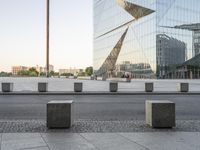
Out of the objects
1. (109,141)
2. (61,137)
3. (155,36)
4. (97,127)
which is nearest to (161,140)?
(109,141)

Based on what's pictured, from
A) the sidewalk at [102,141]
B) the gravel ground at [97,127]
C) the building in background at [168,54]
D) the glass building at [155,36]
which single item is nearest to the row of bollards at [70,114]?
the gravel ground at [97,127]

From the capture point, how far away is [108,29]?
379ft

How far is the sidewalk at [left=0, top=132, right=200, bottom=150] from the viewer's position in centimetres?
779

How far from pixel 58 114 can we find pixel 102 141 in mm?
2191

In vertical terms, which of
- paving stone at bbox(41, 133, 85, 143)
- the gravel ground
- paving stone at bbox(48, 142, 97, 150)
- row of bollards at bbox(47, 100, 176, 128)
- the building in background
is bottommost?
paving stone at bbox(48, 142, 97, 150)

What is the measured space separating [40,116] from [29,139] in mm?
5280

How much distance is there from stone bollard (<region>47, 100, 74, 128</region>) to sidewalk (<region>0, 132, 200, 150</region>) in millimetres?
796

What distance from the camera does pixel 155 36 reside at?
3265 inches

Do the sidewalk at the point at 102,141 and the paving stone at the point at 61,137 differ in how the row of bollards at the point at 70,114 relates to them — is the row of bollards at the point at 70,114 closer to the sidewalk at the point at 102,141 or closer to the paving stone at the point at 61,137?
the sidewalk at the point at 102,141

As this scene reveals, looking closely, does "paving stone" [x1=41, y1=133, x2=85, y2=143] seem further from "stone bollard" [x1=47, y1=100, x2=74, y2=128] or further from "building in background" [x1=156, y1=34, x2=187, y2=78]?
"building in background" [x1=156, y1=34, x2=187, y2=78]

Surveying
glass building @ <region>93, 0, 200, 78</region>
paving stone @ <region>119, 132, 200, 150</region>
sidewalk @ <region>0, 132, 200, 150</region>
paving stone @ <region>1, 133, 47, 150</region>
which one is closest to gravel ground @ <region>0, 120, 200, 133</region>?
sidewalk @ <region>0, 132, 200, 150</region>

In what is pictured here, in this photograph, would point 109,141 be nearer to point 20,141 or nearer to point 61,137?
point 61,137

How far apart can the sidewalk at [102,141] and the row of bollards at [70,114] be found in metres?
0.82

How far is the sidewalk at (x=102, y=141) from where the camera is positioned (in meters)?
7.79
